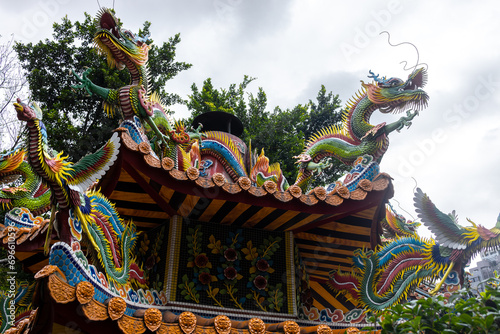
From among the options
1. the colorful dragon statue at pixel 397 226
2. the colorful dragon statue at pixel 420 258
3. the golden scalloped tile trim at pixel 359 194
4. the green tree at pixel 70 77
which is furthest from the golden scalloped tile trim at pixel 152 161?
the green tree at pixel 70 77

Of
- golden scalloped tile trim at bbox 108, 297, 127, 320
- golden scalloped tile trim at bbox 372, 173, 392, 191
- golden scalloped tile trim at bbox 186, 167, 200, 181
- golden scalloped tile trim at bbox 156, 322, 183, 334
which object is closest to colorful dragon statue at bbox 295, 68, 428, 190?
golden scalloped tile trim at bbox 372, 173, 392, 191

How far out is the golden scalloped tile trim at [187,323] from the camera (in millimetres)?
3791

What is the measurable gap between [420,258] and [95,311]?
3729 mm

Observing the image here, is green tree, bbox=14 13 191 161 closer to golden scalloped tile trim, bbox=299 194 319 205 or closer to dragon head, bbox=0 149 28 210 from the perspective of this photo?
dragon head, bbox=0 149 28 210

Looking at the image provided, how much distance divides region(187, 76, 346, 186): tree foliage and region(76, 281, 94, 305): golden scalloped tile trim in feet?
34.6

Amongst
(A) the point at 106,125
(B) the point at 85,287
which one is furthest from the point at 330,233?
(A) the point at 106,125

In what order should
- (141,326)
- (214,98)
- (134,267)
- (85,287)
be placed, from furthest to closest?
1. (214,98)
2. (134,267)
3. (141,326)
4. (85,287)

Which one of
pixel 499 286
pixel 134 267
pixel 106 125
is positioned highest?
pixel 106 125

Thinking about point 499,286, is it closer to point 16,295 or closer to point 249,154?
point 249,154

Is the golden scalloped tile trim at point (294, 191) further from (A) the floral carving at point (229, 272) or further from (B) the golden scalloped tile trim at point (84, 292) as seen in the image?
(B) the golden scalloped tile trim at point (84, 292)

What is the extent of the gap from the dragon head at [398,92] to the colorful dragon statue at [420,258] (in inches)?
55.6

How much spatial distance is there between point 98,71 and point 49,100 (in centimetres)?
166

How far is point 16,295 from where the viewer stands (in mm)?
6180

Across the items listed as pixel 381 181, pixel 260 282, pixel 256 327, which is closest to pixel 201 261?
pixel 260 282
